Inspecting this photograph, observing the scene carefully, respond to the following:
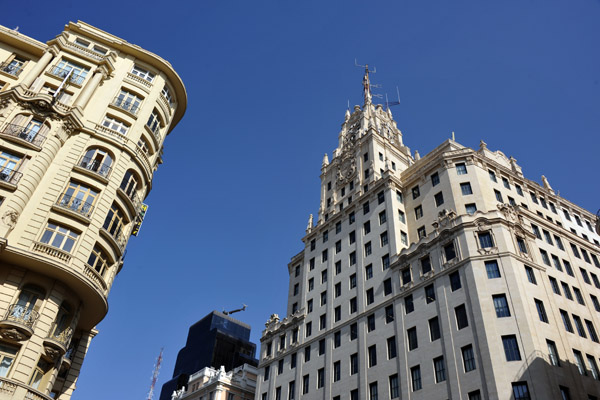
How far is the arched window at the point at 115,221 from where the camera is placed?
34.7 meters

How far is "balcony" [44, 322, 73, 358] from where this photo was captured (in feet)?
94.0

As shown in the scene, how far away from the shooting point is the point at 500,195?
55.9 metres

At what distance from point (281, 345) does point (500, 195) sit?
113 feet

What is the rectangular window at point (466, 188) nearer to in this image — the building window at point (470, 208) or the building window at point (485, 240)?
the building window at point (470, 208)

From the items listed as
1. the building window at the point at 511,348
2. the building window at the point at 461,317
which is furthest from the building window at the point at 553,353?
the building window at the point at 461,317

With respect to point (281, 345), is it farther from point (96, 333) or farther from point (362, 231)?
point (96, 333)

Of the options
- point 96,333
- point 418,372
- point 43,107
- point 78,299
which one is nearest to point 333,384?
point 418,372

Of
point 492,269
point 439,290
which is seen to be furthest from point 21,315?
point 492,269

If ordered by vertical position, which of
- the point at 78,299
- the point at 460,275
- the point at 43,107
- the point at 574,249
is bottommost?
the point at 78,299

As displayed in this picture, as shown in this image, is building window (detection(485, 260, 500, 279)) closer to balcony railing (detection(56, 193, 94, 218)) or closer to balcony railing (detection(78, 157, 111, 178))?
balcony railing (detection(78, 157, 111, 178))

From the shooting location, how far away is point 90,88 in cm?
4038

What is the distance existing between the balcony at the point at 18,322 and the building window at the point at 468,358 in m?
33.3

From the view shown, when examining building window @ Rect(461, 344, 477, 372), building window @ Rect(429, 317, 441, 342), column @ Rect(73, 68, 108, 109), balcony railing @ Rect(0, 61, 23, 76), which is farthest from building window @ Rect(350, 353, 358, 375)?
balcony railing @ Rect(0, 61, 23, 76)

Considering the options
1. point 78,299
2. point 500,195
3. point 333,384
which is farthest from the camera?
point 500,195
